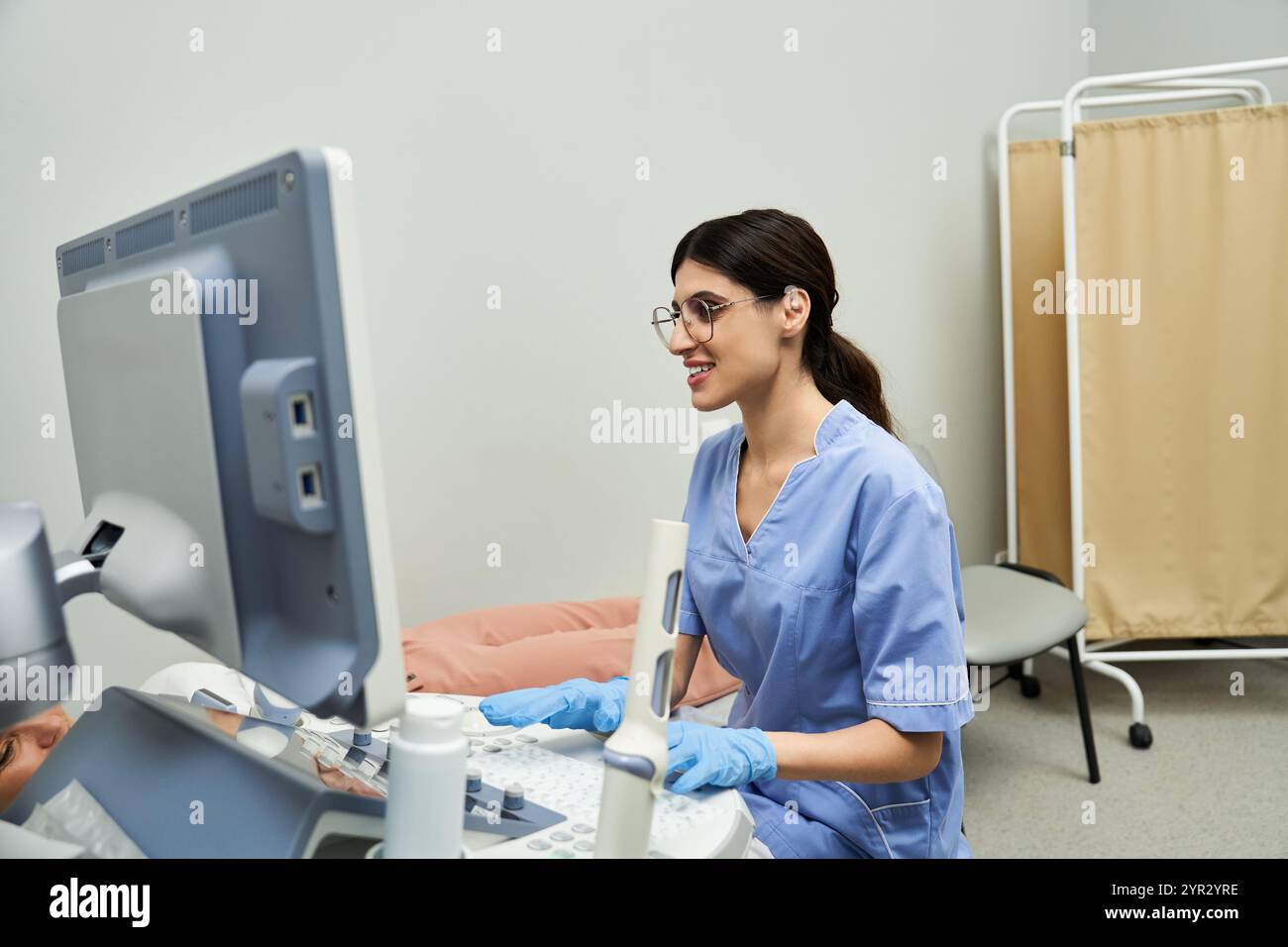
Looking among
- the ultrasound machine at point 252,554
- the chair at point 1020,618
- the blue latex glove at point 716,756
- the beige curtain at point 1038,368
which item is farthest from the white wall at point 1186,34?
the ultrasound machine at point 252,554

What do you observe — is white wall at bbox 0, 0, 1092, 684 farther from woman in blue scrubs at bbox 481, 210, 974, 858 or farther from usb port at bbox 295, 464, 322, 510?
usb port at bbox 295, 464, 322, 510

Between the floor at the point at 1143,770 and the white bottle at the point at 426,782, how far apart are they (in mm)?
1791

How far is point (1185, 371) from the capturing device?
104 inches

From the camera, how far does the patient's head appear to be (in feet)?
3.03

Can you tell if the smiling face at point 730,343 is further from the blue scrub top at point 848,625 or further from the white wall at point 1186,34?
the white wall at point 1186,34

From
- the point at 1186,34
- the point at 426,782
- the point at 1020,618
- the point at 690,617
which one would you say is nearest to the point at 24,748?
the point at 426,782

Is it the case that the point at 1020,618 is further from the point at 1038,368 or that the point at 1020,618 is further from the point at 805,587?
the point at 805,587

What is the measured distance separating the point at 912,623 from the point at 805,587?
14 cm

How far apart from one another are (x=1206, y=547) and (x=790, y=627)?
2.08 meters

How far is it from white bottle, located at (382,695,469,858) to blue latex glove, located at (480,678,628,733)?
1.33 feet

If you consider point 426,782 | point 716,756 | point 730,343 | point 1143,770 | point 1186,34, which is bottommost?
point 1143,770

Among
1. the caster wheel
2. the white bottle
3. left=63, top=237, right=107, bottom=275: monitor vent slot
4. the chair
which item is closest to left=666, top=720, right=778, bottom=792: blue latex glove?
the white bottle

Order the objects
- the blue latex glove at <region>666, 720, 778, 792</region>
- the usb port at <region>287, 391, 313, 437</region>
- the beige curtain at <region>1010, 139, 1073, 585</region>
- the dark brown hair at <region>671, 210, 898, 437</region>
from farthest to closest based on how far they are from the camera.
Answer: the beige curtain at <region>1010, 139, 1073, 585</region>, the dark brown hair at <region>671, 210, 898, 437</region>, the blue latex glove at <region>666, 720, 778, 792</region>, the usb port at <region>287, 391, 313, 437</region>
